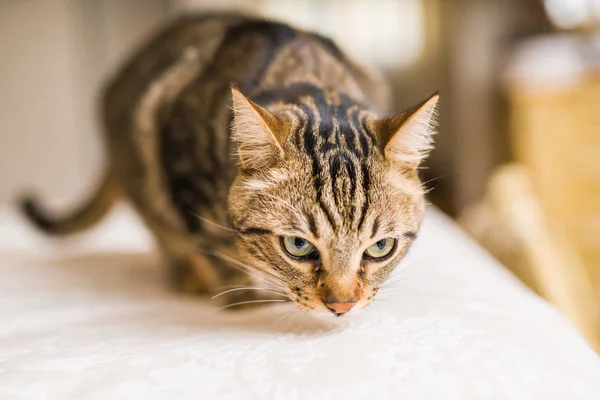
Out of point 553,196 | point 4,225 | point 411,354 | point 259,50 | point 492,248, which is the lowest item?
point 553,196

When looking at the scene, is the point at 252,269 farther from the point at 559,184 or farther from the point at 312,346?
the point at 559,184

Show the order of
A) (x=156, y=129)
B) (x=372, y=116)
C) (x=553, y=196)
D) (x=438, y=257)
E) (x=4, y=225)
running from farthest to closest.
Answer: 1. (x=553, y=196)
2. (x=4, y=225)
3. (x=156, y=129)
4. (x=438, y=257)
5. (x=372, y=116)

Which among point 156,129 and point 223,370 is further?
point 156,129

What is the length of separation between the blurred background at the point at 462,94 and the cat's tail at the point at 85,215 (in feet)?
1.13

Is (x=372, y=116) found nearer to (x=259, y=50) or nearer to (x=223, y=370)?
(x=259, y=50)

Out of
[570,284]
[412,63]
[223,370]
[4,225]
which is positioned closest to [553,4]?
[412,63]

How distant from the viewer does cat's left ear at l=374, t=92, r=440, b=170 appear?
895 mm

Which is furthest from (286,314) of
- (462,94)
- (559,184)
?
(462,94)

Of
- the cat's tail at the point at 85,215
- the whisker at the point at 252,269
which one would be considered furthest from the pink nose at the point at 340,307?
the cat's tail at the point at 85,215

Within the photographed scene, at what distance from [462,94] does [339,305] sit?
2.93 meters

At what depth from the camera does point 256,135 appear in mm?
918

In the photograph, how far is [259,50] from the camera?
1209mm

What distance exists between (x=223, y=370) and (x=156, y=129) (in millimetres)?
820

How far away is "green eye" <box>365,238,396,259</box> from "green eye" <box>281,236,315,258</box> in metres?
0.09
